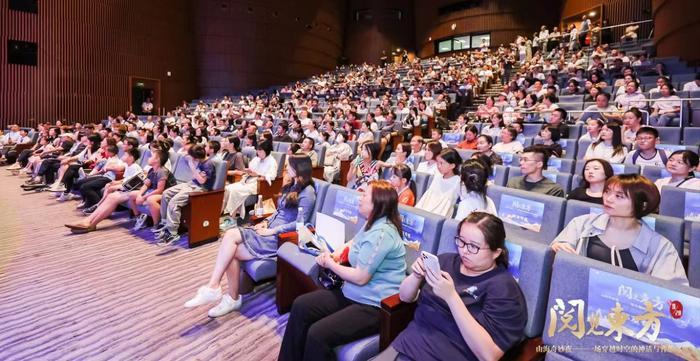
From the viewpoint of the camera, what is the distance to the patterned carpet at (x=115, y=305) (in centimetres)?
197

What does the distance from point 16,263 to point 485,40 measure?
19.6 metres

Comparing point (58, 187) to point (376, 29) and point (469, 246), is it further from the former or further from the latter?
point (376, 29)

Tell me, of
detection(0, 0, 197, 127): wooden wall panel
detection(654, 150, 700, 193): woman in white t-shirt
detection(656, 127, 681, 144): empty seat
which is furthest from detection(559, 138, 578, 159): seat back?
detection(0, 0, 197, 127): wooden wall panel

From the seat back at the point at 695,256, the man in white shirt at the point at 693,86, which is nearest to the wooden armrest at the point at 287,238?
the seat back at the point at 695,256

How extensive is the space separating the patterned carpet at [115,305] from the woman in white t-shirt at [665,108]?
5322mm

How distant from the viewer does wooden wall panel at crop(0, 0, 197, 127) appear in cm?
1050

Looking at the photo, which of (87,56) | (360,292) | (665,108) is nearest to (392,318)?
(360,292)

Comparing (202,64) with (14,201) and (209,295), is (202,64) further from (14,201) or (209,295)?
(209,295)

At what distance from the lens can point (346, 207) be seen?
2328 millimetres

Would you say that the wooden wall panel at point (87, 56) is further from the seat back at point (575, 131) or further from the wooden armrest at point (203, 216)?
the seat back at point (575, 131)

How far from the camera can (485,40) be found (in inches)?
730

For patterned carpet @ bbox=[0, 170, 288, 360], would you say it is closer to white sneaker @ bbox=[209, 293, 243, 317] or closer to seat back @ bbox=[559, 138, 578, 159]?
white sneaker @ bbox=[209, 293, 243, 317]

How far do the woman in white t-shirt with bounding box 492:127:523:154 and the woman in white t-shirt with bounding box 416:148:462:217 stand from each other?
215cm

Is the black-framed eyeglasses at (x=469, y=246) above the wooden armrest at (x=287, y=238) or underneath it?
above
